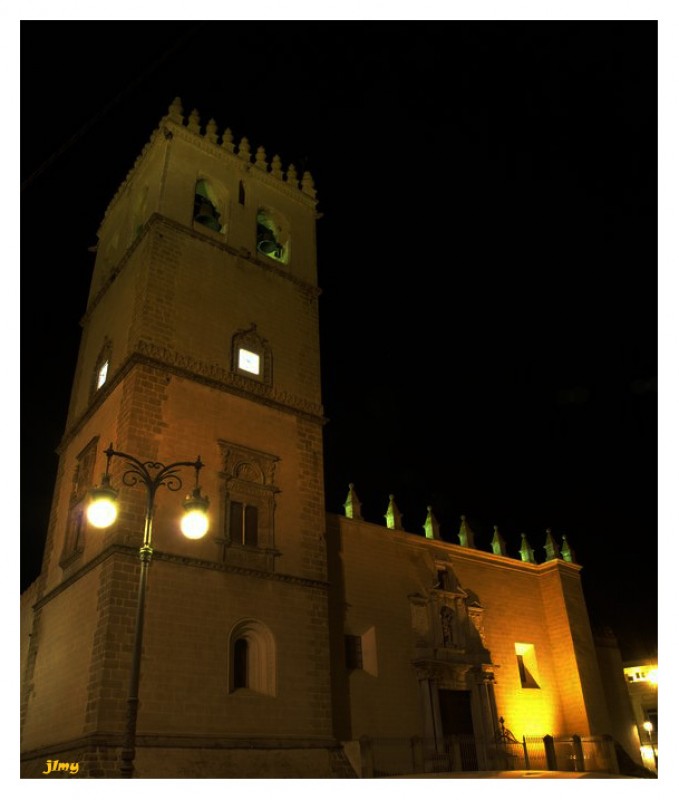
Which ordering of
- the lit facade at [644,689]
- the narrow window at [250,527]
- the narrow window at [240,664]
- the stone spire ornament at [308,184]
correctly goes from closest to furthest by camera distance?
the narrow window at [240,664] → the narrow window at [250,527] → the stone spire ornament at [308,184] → the lit facade at [644,689]

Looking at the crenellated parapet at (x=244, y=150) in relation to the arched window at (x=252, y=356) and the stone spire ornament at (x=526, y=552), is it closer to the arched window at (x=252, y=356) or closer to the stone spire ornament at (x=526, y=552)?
the arched window at (x=252, y=356)

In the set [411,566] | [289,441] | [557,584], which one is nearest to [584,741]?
[557,584]

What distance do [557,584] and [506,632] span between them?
3.19 meters

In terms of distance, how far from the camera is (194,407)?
691 inches

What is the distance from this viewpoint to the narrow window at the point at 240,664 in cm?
1545

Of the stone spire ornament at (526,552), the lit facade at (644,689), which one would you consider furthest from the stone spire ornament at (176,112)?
the lit facade at (644,689)

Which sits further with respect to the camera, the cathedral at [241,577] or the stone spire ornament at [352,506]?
the stone spire ornament at [352,506]

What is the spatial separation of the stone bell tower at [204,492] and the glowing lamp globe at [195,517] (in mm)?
5555

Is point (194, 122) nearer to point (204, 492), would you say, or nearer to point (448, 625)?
point (204, 492)

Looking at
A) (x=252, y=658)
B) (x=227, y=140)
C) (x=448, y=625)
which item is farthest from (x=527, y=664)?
(x=227, y=140)

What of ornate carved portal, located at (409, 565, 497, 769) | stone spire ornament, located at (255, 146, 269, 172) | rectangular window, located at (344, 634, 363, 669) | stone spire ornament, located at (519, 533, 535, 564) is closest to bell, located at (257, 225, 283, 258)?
stone spire ornament, located at (255, 146, 269, 172)

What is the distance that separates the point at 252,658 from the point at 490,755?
8.97 meters
